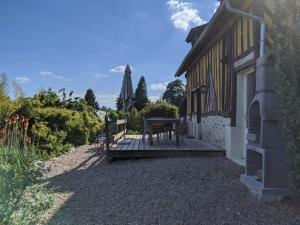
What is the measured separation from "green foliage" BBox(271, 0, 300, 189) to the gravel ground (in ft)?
2.32

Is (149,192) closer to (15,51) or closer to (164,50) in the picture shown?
(15,51)

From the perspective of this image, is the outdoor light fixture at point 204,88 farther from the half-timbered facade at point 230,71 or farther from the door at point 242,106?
the door at point 242,106

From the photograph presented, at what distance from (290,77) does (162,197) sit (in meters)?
2.28

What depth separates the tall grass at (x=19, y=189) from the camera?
13.0ft

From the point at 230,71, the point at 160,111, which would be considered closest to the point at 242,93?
the point at 230,71

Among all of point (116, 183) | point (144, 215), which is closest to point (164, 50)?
point (116, 183)

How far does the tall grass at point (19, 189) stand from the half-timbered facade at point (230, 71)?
393cm

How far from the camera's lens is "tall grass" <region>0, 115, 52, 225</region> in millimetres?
3947

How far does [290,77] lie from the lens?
13.8 feet

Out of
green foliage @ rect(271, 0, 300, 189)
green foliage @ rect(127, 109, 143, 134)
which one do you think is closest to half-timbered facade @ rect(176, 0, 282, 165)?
green foliage @ rect(271, 0, 300, 189)

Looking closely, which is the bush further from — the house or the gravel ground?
the house

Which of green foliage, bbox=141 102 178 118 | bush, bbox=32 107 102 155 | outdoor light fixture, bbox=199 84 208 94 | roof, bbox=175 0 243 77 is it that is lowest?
bush, bbox=32 107 102 155

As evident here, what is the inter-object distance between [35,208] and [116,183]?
192 cm

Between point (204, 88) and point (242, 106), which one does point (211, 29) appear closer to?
point (242, 106)
